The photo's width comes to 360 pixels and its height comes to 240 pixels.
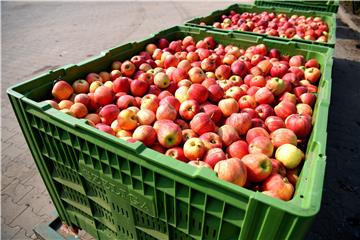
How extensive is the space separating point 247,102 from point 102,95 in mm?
1287

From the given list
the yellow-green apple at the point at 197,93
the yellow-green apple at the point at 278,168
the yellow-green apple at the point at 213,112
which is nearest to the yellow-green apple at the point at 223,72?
the yellow-green apple at the point at 197,93

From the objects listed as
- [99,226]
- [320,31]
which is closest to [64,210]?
[99,226]

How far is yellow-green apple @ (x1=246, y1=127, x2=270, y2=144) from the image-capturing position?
201cm

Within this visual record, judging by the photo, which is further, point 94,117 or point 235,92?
point 235,92

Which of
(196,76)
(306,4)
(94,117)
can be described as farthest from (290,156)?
(306,4)

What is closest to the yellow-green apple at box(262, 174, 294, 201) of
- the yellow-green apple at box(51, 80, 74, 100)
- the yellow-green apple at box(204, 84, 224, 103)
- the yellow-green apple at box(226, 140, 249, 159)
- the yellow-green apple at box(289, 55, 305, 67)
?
the yellow-green apple at box(226, 140, 249, 159)

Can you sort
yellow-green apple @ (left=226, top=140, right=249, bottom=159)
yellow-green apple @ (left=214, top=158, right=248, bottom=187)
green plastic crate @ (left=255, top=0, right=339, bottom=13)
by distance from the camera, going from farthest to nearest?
1. green plastic crate @ (left=255, top=0, right=339, bottom=13)
2. yellow-green apple @ (left=226, top=140, right=249, bottom=159)
3. yellow-green apple @ (left=214, top=158, right=248, bottom=187)

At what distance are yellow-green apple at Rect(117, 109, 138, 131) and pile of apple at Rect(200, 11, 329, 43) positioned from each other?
2.95m

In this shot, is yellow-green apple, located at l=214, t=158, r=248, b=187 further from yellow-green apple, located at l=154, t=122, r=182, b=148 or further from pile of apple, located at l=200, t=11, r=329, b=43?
pile of apple, located at l=200, t=11, r=329, b=43

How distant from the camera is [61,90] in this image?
225 cm

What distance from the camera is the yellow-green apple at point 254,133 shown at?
79.1 inches

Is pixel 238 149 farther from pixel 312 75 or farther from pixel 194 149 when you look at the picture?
pixel 312 75

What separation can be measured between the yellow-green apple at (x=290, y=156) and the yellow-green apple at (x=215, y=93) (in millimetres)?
835

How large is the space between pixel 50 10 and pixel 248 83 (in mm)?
12764
